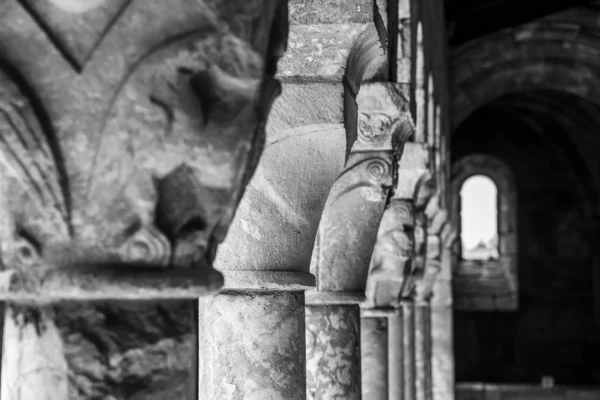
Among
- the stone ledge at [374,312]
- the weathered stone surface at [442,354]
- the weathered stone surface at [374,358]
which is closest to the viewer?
the weathered stone surface at [374,358]

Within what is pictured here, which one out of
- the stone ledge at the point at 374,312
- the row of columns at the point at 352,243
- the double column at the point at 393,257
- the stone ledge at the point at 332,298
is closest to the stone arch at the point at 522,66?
the double column at the point at 393,257

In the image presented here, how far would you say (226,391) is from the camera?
2336mm

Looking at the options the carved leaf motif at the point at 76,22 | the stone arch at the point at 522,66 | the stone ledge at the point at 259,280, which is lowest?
the stone ledge at the point at 259,280

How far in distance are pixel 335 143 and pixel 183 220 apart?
1256mm

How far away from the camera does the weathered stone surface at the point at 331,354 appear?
11.1 feet

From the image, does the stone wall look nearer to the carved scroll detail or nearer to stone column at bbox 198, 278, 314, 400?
stone column at bbox 198, 278, 314, 400

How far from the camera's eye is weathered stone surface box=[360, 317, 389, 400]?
487cm

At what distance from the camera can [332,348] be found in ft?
11.4

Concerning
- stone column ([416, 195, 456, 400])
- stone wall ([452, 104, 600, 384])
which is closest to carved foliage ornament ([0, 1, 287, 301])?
stone column ([416, 195, 456, 400])

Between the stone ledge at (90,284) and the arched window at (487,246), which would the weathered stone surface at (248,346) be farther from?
the arched window at (487,246)

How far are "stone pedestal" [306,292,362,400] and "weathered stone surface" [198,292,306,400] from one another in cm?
103

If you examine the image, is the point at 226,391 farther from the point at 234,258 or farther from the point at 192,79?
the point at 192,79

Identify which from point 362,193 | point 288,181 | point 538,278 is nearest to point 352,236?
point 362,193

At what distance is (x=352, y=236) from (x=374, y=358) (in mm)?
1469
